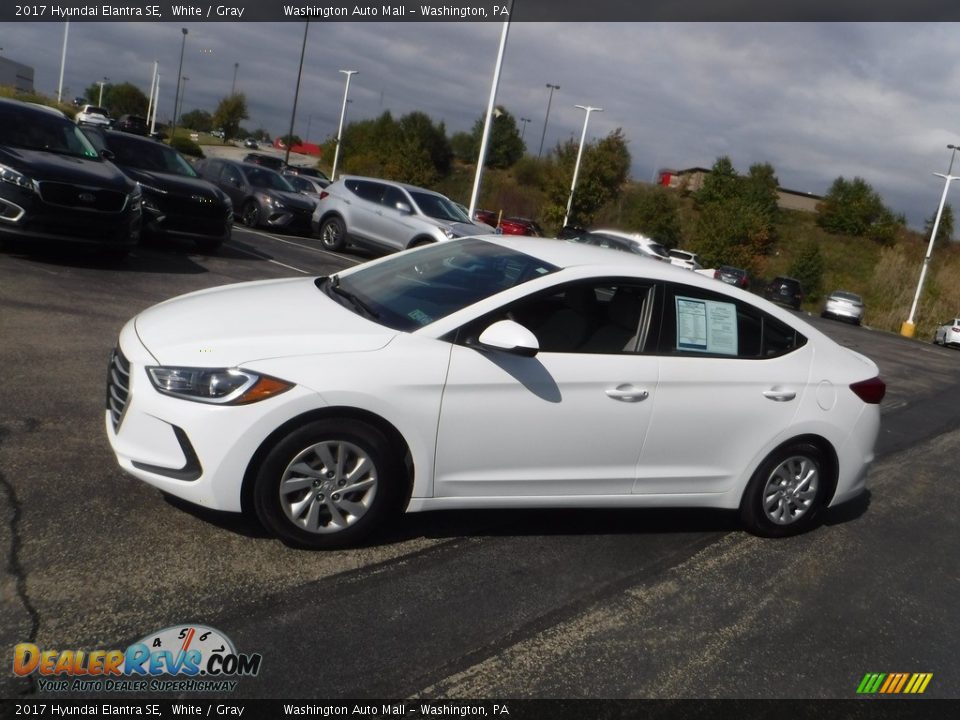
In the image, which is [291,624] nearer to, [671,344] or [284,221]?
[671,344]

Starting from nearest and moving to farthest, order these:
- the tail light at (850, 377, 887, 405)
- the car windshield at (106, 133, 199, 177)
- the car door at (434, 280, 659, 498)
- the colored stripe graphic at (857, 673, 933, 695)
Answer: the colored stripe graphic at (857, 673, 933, 695) < the car door at (434, 280, 659, 498) < the tail light at (850, 377, 887, 405) < the car windshield at (106, 133, 199, 177)

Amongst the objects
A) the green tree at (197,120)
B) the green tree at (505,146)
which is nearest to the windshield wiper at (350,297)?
the green tree at (505,146)

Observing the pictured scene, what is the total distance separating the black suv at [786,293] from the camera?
4038cm

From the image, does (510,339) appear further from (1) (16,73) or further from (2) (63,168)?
(1) (16,73)

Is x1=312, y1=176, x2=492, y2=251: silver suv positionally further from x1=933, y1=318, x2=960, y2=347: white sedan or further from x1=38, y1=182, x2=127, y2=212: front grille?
x1=933, y1=318, x2=960, y2=347: white sedan

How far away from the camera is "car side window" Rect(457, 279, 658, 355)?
4684 mm

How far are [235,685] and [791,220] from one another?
76327mm

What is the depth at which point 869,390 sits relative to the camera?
5.64 metres

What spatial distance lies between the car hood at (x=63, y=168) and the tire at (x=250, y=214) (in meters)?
9.07

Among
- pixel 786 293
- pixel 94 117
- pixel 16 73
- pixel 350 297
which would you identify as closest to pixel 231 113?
pixel 16 73

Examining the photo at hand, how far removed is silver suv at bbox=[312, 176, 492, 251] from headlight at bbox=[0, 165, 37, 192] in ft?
27.0

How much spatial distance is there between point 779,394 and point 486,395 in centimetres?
191

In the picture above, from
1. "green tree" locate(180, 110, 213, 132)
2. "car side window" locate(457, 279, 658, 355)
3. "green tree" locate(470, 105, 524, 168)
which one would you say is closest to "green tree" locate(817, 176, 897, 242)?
"green tree" locate(470, 105, 524, 168)

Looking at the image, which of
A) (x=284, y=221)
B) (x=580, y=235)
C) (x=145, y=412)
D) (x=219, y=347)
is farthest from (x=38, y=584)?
(x=580, y=235)
